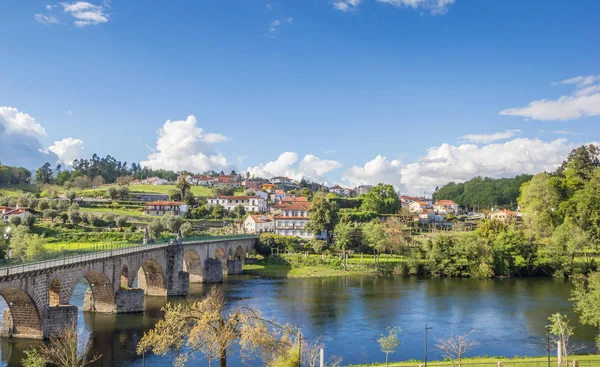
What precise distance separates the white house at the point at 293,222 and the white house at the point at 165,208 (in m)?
29.7

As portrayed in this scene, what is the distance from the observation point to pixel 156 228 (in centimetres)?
9575

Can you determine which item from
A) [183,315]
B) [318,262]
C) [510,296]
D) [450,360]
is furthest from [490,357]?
[318,262]

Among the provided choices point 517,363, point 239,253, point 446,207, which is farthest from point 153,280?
point 446,207

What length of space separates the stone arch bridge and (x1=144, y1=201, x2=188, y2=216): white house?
165ft

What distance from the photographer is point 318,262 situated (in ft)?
264

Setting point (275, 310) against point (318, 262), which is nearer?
point (275, 310)

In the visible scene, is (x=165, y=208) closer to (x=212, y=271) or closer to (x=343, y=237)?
(x=343, y=237)

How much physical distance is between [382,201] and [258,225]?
105 ft

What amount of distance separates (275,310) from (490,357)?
832 inches

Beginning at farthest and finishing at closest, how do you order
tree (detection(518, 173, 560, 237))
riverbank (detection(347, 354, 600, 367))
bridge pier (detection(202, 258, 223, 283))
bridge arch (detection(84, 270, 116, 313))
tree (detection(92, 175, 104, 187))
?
1. tree (detection(92, 175, 104, 187))
2. tree (detection(518, 173, 560, 237))
3. bridge pier (detection(202, 258, 223, 283))
4. bridge arch (detection(84, 270, 116, 313))
5. riverbank (detection(347, 354, 600, 367))

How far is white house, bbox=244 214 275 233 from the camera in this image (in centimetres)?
10519

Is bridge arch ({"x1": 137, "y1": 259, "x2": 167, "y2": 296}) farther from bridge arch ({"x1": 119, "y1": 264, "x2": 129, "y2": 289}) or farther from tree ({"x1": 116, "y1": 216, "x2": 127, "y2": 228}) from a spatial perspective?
tree ({"x1": 116, "y1": 216, "x2": 127, "y2": 228})

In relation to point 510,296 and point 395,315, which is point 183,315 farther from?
point 510,296

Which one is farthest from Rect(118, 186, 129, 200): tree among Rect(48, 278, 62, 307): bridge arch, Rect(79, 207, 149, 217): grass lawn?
Rect(48, 278, 62, 307): bridge arch
